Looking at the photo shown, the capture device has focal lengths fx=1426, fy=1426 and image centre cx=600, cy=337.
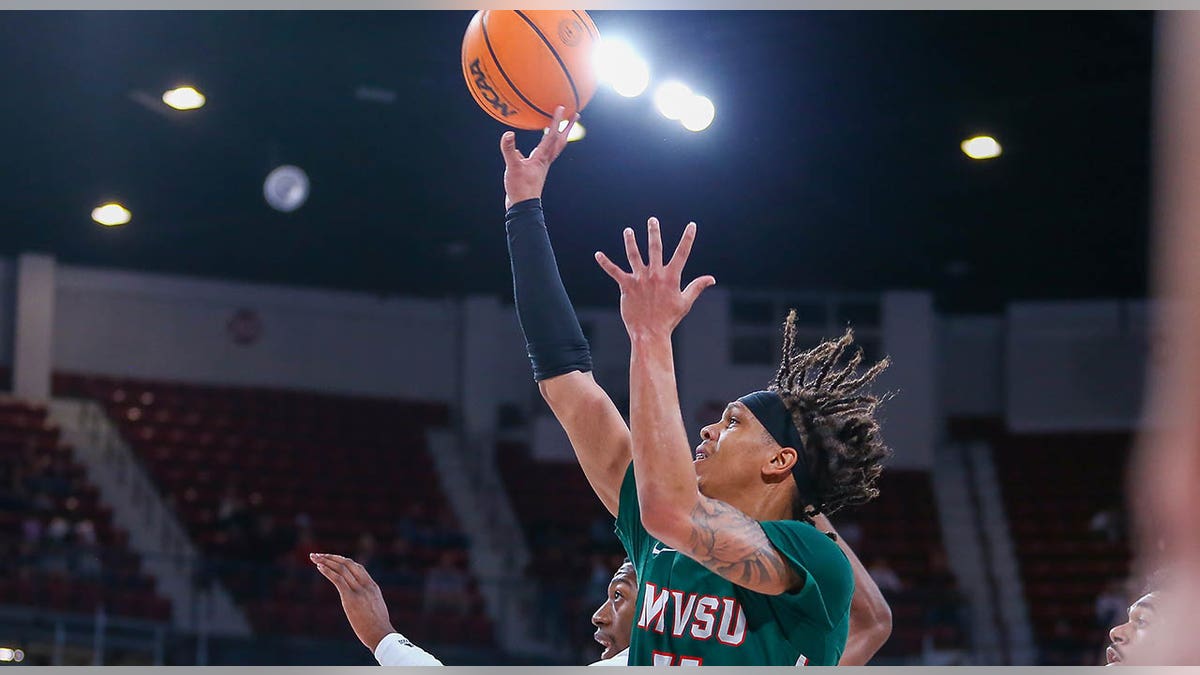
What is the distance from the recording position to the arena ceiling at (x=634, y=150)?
364 inches

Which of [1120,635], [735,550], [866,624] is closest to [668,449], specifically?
[735,550]

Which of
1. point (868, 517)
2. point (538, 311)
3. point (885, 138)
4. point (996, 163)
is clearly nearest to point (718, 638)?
point (538, 311)

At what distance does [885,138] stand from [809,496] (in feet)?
28.9

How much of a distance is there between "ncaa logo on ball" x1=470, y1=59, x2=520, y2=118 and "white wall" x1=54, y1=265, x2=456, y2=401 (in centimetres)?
1390

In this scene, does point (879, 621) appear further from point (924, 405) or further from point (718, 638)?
point (924, 405)

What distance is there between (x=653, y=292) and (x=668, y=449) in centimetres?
25

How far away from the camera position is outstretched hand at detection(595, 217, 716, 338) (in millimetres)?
2217

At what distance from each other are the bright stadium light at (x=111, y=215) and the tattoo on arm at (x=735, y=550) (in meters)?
12.7

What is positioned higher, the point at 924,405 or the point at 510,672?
the point at 924,405

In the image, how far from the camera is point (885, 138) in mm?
11047

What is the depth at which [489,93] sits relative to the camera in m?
3.53

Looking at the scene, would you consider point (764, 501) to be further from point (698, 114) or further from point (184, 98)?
point (184, 98)

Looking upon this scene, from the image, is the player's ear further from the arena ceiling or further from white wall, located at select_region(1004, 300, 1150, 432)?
white wall, located at select_region(1004, 300, 1150, 432)

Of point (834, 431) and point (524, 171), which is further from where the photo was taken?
point (524, 171)
